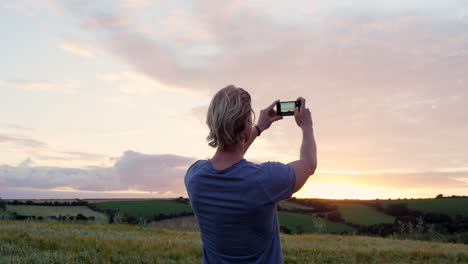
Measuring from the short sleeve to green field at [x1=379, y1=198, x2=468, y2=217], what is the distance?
A: 42.4m

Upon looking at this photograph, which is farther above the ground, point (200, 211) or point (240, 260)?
point (200, 211)

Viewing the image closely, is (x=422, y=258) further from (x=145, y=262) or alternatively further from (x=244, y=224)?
(x=244, y=224)

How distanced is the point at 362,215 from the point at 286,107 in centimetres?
4333

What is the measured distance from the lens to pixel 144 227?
19.9 m

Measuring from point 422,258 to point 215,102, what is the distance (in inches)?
424

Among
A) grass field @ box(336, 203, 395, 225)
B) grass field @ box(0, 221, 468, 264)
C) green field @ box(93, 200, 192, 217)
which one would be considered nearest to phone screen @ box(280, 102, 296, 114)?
grass field @ box(0, 221, 468, 264)

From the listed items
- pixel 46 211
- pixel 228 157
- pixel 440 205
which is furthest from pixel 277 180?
pixel 440 205

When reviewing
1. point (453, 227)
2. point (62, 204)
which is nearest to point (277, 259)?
point (453, 227)

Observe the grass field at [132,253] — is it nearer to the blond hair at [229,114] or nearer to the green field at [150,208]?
the blond hair at [229,114]

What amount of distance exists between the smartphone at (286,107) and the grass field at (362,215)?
39785 mm

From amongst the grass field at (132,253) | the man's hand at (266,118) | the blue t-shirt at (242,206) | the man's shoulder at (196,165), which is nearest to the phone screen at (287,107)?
the man's hand at (266,118)

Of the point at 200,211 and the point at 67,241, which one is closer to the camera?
the point at 200,211

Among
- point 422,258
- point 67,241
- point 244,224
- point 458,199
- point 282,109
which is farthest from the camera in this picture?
point 458,199

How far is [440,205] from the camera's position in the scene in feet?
148
